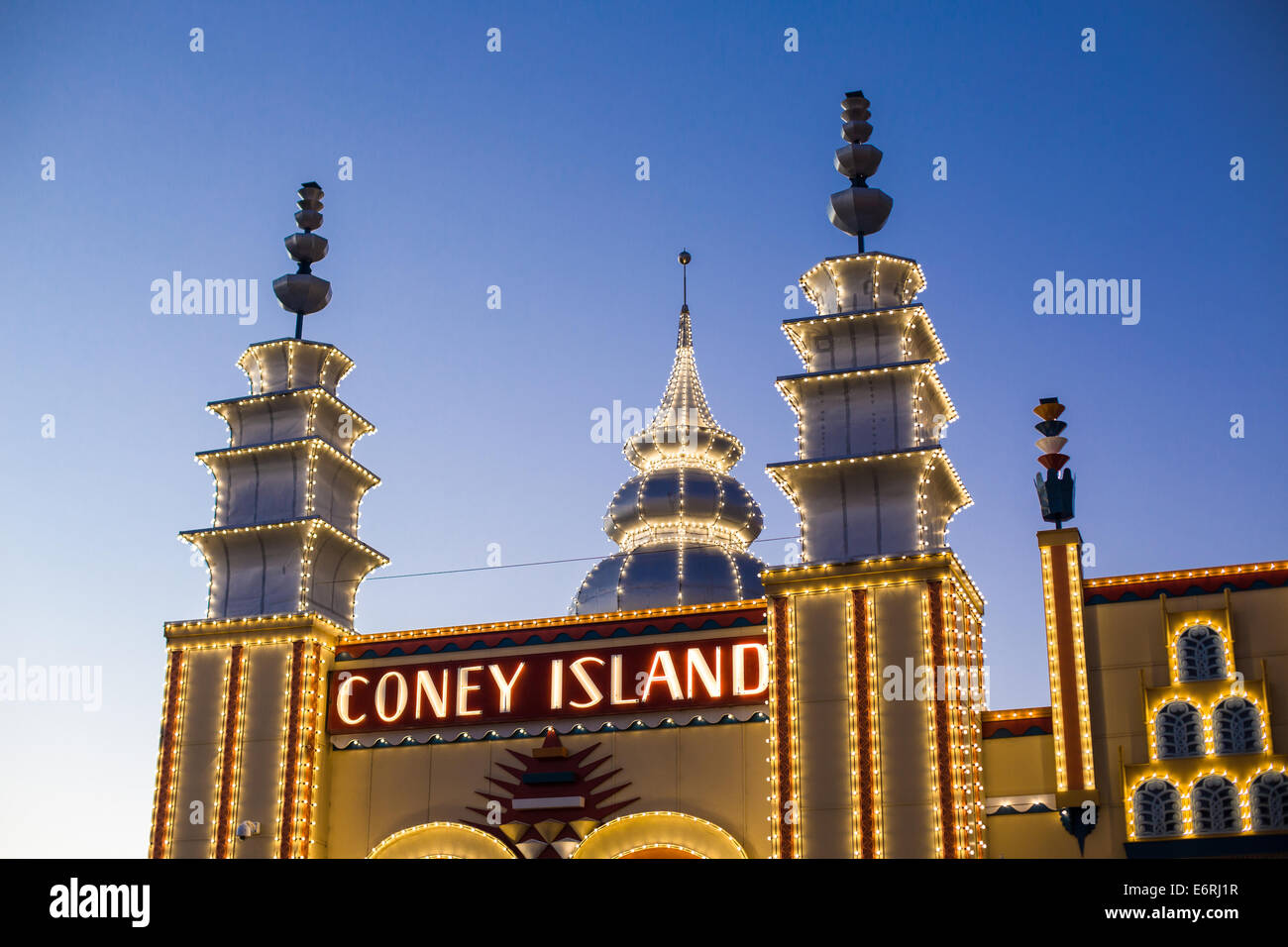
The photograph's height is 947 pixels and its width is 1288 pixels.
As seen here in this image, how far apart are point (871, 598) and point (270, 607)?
418 inches

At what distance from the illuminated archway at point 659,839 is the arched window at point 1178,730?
632 centimetres

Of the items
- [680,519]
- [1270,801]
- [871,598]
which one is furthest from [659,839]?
[680,519]

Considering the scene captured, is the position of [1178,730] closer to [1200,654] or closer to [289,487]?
[1200,654]

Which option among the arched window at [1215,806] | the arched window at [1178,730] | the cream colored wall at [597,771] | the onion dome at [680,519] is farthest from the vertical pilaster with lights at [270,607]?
the arched window at [1215,806]

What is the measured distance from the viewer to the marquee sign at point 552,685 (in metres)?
23.6

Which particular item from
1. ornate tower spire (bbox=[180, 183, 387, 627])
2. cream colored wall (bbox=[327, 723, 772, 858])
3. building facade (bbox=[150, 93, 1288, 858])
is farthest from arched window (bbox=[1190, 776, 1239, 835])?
ornate tower spire (bbox=[180, 183, 387, 627])

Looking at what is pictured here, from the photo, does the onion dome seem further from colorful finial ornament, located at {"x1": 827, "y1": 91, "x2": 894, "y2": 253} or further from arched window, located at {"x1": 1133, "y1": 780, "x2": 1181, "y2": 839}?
arched window, located at {"x1": 1133, "y1": 780, "x2": 1181, "y2": 839}

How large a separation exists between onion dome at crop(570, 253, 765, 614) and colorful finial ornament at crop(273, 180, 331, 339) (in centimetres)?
808

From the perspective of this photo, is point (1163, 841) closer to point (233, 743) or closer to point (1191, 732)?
point (1191, 732)

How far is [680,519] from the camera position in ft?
107

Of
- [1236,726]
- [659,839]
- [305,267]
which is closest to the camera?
[1236,726]

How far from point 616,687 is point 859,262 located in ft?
26.7

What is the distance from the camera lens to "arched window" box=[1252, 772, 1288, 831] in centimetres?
2084
